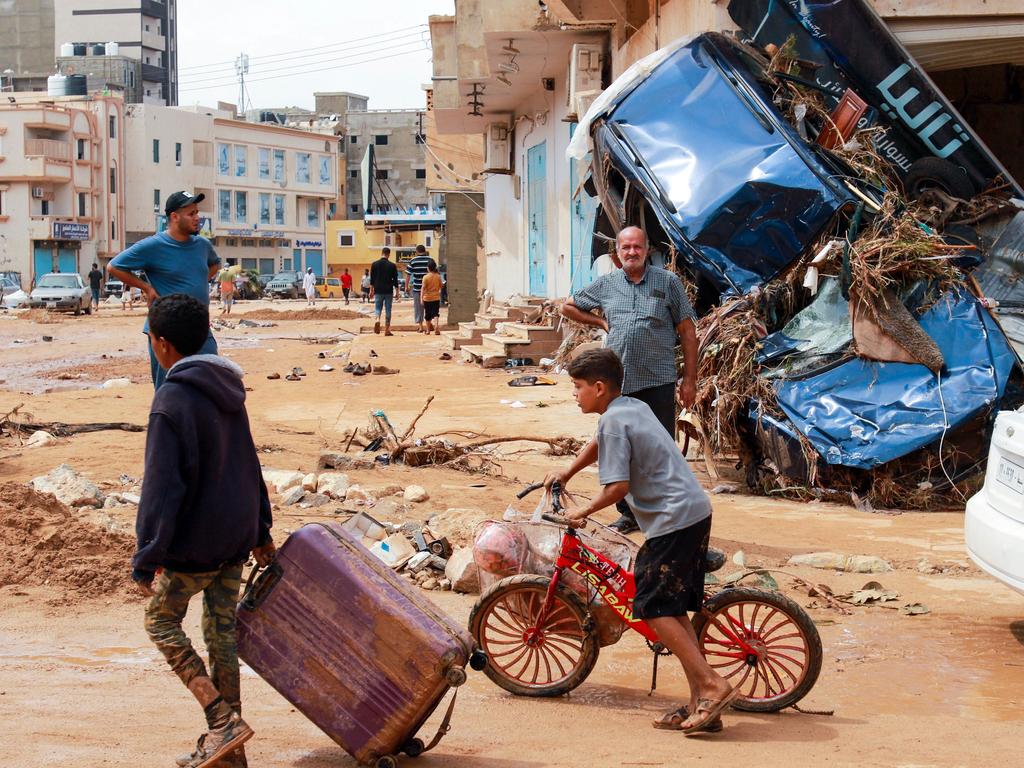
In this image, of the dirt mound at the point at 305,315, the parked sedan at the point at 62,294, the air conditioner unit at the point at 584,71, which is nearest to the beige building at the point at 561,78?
the air conditioner unit at the point at 584,71

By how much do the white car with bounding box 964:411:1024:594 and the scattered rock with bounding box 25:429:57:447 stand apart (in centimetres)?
785

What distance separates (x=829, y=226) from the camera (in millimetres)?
9594

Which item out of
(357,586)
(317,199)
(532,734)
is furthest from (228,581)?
(317,199)

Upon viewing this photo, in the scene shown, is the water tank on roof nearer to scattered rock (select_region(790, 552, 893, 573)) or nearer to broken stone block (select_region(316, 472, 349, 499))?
broken stone block (select_region(316, 472, 349, 499))

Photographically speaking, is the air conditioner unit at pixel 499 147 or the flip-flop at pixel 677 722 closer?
the flip-flop at pixel 677 722

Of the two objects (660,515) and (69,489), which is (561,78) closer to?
(69,489)

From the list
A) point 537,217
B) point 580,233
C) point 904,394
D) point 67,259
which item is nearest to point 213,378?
point 904,394

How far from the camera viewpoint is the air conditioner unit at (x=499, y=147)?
1081 inches

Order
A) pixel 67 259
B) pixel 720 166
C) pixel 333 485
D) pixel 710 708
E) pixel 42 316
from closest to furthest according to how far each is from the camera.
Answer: pixel 710 708
pixel 333 485
pixel 720 166
pixel 42 316
pixel 67 259

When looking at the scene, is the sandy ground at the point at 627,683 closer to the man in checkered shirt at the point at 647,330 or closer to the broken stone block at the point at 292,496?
the broken stone block at the point at 292,496

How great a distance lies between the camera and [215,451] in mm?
3818

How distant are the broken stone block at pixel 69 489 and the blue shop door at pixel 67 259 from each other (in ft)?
221

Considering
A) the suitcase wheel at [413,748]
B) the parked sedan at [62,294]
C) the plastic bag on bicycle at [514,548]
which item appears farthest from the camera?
the parked sedan at [62,294]

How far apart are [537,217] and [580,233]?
17.7 feet
